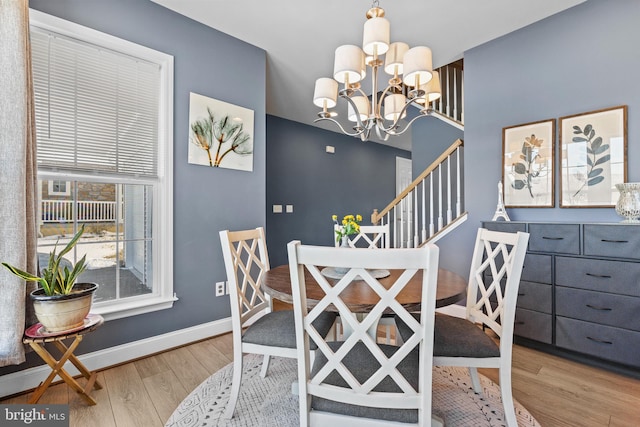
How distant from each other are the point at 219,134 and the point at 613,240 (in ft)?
9.86

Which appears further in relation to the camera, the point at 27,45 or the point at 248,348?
the point at 27,45

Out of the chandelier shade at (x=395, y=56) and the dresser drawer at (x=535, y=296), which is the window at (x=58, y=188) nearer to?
the chandelier shade at (x=395, y=56)

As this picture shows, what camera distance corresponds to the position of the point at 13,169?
156 cm

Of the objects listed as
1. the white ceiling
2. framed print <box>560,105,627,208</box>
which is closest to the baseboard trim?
the white ceiling

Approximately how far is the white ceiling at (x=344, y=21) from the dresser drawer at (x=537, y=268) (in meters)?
1.94

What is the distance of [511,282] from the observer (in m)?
1.27

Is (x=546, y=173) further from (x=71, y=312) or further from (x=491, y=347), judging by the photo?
(x=71, y=312)

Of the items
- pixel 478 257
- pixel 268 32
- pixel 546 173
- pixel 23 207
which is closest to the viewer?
pixel 23 207

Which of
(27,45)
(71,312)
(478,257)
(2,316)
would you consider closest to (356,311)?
(478,257)

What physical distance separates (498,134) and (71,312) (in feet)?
11.3

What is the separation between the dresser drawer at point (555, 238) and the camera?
6.90 feet

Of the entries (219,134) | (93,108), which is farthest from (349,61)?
(93,108)

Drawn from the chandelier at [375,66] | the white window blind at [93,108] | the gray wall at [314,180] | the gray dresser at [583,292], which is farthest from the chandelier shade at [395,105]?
the gray wall at [314,180]

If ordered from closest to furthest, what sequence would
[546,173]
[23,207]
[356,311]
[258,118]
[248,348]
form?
[356,311]
[248,348]
[23,207]
[546,173]
[258,118]
